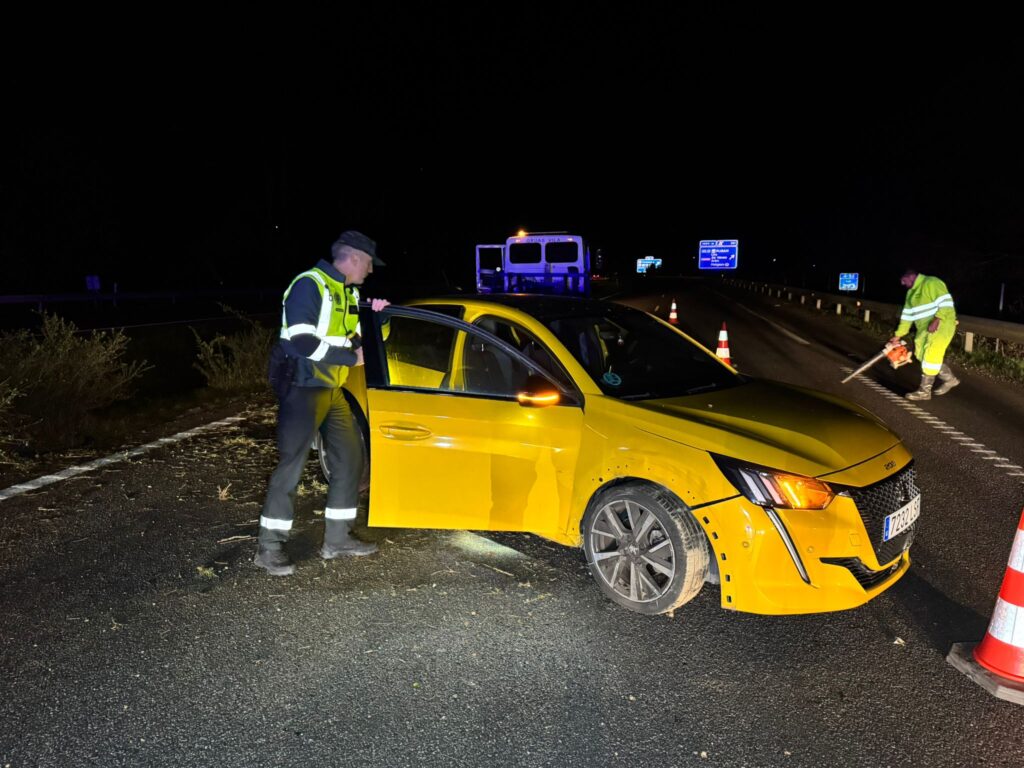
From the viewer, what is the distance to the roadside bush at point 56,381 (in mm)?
7305

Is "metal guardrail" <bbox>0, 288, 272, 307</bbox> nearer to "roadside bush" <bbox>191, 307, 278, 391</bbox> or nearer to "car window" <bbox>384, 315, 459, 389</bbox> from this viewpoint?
"roadside bush" <bbox>191, 307, 278, 391</bbox>

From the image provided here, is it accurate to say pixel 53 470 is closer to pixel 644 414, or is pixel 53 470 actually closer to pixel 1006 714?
pixel 644 414

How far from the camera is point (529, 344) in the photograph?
184 inches

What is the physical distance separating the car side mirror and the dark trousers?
3.74 ft


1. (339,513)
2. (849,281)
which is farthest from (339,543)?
(849,281)

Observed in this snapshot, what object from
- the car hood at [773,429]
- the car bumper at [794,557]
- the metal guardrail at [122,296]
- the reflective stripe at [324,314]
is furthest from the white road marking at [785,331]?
the metal guardrail at [122,296]

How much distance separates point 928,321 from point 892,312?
40.8 feet

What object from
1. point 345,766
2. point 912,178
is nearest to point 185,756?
point 345,766

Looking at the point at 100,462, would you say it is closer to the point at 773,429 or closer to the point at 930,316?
the point at 773,429

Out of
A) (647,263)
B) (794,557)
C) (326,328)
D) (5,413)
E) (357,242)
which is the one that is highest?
(357,242)

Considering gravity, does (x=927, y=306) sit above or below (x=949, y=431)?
above

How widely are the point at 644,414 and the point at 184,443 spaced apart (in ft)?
17.2

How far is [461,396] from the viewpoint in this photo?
4.24 m

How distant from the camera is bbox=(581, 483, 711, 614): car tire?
3561 mm
